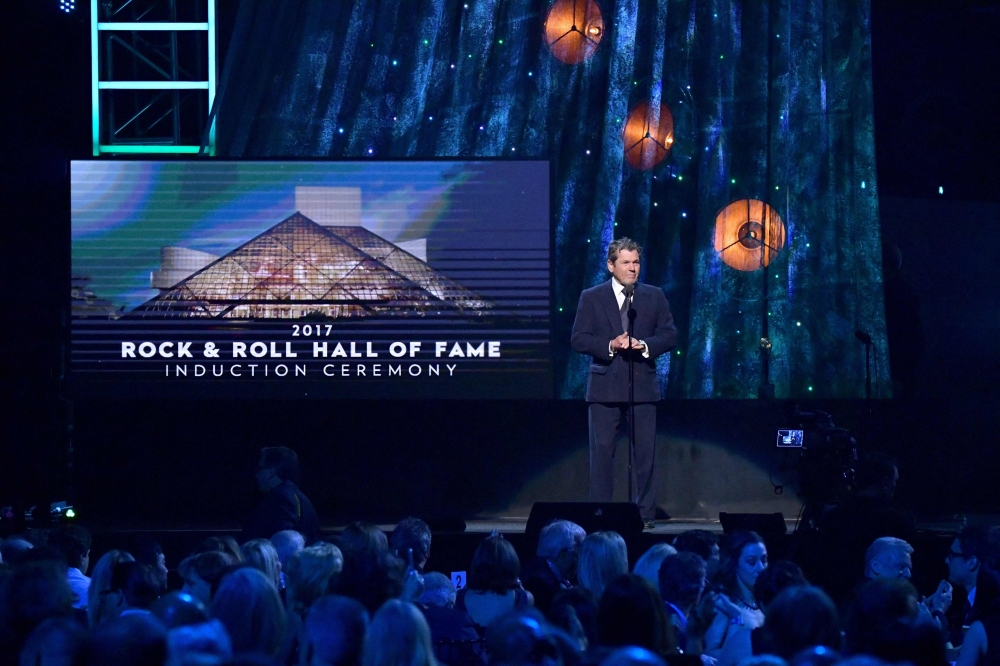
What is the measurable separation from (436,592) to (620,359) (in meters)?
2.94

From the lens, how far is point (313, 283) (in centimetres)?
786

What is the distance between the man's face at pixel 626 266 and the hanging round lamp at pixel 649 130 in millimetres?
1582

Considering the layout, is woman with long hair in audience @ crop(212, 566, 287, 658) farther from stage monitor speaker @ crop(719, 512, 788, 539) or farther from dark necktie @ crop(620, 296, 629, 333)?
dark necktie @ crop(620, 296, 629, 333)

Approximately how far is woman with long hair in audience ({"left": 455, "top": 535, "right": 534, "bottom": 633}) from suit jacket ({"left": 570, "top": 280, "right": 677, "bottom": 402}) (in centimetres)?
286

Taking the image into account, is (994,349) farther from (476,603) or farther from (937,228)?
(476,603)

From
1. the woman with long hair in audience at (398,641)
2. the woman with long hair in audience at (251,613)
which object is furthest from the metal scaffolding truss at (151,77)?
the woman with long hair in audience at (398,641)

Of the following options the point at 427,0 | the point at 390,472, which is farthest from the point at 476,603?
the point at 427,0

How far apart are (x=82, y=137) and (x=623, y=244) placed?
12.5ft

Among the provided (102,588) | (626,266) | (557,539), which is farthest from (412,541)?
(626,266)

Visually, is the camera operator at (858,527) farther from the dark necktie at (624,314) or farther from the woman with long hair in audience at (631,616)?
the woman with long hair in audience at (631,616)

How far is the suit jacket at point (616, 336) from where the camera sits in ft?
22.3

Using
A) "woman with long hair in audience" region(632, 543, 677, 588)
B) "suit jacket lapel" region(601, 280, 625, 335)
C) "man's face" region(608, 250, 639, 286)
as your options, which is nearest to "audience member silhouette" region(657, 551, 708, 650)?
"woman with long hair in audience" region(632, 543, 677, 588)

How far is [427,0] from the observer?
824 cm

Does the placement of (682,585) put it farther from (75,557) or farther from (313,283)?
(313,283)
